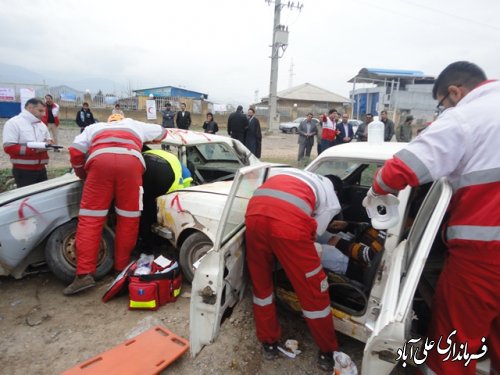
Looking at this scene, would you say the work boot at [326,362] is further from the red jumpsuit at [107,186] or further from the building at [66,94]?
the building at [66,94]

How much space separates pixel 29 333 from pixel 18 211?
3.44ft

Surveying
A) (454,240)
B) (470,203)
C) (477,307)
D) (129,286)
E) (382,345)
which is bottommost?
(129,286)

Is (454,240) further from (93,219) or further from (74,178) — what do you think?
(74,178)

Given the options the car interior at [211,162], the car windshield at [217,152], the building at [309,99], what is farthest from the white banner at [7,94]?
the building at [309,99]

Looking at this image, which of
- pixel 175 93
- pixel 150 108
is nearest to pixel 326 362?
pixel 150 108

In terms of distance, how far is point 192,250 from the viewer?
10.5 feet

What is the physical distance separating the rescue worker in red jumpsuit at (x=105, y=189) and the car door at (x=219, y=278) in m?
1.37

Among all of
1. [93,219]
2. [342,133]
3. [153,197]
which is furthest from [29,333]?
[342,133]

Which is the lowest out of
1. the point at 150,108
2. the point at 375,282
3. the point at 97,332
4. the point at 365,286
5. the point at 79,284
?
the point at 97,332

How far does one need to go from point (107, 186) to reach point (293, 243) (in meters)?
1.95

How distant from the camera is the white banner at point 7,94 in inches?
663

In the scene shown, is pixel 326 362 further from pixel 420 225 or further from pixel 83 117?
pixel 83 117

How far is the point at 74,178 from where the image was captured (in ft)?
12.0

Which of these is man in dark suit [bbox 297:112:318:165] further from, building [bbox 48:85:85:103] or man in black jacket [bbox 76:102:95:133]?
building [bbox 48:85:85:103]
